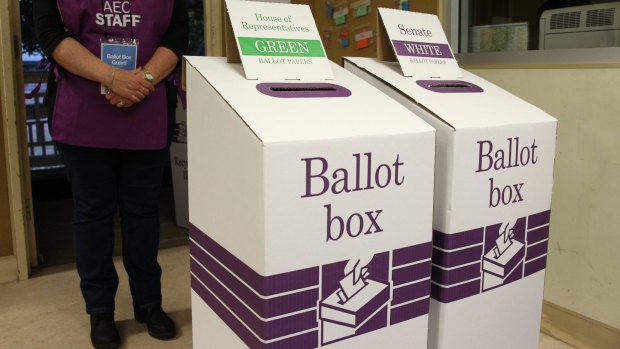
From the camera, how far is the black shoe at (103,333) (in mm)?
1610

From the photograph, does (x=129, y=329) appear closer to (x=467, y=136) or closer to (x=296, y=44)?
(x=296, y=44)

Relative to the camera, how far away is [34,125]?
15.5 feet

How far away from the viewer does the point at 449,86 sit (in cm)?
100

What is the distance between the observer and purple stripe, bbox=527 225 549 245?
3.00ft

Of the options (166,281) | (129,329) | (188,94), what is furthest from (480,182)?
(166,281)

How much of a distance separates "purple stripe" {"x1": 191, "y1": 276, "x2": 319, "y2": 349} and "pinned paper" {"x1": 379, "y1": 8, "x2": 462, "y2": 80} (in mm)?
493

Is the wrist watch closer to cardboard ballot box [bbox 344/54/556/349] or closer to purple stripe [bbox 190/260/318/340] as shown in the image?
cardboard ballot box [bbox 344/54/556/349]

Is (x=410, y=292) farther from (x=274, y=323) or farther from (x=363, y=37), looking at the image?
(x=363, y=37)

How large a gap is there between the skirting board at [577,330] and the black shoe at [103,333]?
133 centimetres

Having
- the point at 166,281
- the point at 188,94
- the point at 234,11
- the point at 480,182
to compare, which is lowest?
the point at 166,281

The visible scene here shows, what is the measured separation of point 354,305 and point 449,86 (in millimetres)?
469

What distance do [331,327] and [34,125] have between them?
469 centimetres

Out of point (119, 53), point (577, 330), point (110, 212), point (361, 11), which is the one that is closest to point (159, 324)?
point (110, 212)

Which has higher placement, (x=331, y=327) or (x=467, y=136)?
(x=467, y=136)
